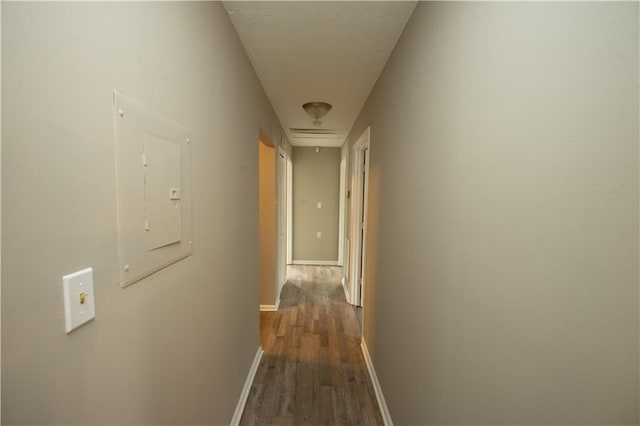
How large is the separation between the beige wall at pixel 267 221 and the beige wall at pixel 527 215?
7.11 ft

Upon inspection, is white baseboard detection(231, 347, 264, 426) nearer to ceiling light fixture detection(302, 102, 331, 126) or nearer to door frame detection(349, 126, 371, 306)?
door frame detection(349, 126, 371, 306)

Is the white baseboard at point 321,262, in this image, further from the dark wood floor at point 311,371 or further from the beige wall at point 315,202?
the dark wood floor at point 311,371

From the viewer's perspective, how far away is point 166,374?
0.91 m

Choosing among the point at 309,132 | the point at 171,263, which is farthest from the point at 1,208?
the point at 309,132

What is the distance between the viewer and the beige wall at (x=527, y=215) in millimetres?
462

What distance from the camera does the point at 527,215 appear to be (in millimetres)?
624

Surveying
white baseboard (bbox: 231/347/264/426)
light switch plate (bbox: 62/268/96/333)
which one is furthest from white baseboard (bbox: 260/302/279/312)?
light switch plate (bbox: 62/268/96/333)

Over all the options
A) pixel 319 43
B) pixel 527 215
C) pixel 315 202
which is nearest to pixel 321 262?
pixel 315 202

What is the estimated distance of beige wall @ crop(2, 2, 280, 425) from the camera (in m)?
0.44

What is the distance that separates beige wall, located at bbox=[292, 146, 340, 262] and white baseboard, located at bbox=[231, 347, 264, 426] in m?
3.15

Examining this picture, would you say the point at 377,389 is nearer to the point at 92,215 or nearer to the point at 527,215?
the point at 527,215

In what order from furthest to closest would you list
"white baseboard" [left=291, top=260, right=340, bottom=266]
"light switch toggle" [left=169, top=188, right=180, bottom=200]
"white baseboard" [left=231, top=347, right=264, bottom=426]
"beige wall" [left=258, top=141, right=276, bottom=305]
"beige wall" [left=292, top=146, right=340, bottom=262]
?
"white baseboard" [left=291, top=260, right=340, bottom=266]
"beige wall" [left=292, top=146, right=340, bottom=262]
"beige wall" [left=258, top=141, right=276, bottom=305]
"white baseboard" [left=231, top=347, right=264, bottom=426]
"light switch toggle" [left=169, top=188, right=180, bottom=200]

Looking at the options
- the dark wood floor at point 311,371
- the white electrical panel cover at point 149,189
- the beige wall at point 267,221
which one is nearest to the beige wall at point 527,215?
the dark wood floor at point 311,371

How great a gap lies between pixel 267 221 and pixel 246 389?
5.87ft
